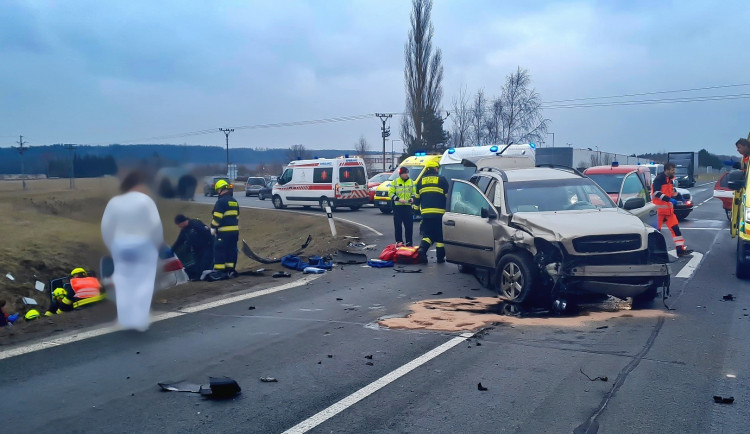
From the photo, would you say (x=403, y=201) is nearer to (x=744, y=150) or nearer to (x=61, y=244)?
(x=744, y=150)

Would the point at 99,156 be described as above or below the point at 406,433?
above

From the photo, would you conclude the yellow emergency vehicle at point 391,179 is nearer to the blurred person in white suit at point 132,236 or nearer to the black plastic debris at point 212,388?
the blurred person in white suit at point 132,236

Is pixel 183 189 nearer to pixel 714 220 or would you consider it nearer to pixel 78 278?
pixel 78 278

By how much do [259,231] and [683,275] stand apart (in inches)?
748

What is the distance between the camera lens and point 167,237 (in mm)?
7738

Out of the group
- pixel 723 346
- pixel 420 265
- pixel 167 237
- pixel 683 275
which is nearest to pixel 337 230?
pixel 420 265

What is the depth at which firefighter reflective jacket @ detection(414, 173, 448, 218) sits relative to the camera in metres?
12.9

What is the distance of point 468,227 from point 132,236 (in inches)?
202

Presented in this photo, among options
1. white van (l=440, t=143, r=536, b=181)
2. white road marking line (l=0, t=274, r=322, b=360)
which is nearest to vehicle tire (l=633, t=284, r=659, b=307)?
white road marking line (l=0, t=274, r=322, b=360)

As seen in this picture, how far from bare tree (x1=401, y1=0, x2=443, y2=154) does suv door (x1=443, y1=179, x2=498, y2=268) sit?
36842 millimetres

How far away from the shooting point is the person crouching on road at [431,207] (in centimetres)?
1295

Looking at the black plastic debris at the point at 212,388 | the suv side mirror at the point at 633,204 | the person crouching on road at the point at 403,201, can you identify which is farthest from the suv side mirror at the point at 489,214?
the black plastic debris at the point at 212,388

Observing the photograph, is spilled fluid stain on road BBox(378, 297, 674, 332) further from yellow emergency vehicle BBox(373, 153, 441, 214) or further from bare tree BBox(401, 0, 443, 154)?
bare tree BBox(401, 0, 443, 154)

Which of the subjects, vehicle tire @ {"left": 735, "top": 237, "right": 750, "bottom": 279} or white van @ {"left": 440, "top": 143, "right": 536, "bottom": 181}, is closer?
vehicle tire @ {"left": 735, "top": 237, "right": 750, "bottom": 279}
